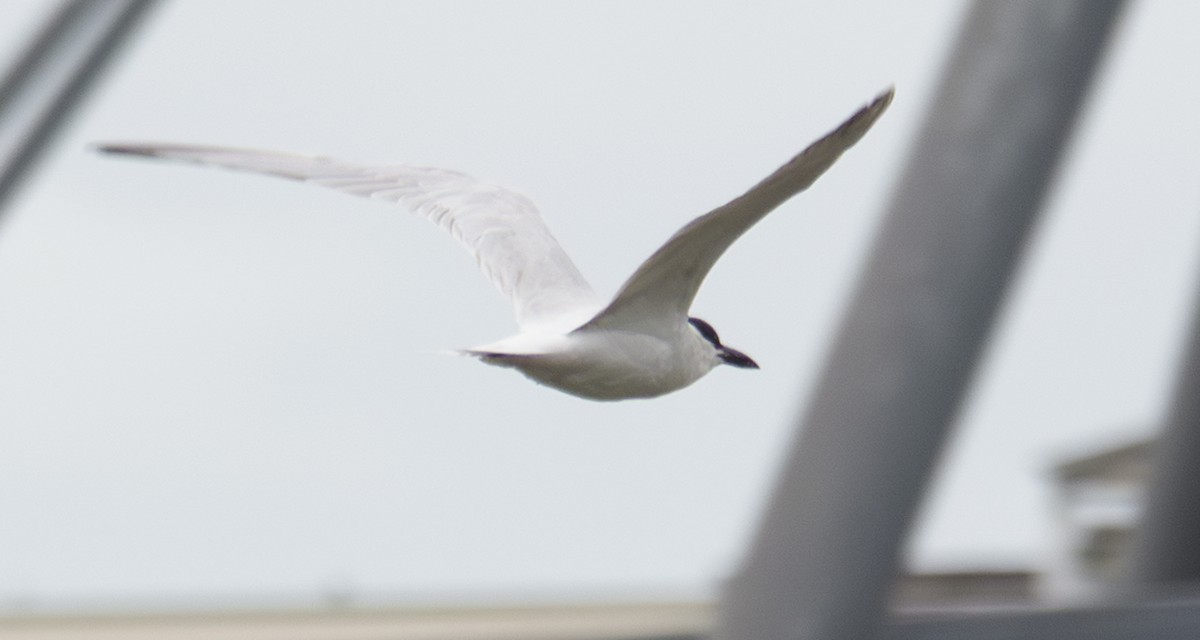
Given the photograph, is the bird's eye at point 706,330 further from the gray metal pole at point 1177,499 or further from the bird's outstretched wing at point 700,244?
the gray metal pole at point 1177,499

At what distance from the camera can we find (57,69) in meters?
3.04

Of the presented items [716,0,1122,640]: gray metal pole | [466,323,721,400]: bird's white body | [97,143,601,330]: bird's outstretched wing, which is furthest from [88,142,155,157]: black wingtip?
[716,0,1122,640]: gray metal pole

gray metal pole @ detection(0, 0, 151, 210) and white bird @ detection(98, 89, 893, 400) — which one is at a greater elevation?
gray metal pole @ detection(0, 0, 151, 210)

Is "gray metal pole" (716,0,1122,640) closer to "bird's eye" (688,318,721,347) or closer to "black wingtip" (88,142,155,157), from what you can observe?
"bird's eye" (688,318,721,347)

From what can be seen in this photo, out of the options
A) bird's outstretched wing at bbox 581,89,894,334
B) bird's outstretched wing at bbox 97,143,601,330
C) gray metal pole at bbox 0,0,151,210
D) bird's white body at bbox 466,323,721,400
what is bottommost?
bird's white body at bbox 466,323,721,400

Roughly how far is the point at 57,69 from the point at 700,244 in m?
1.55

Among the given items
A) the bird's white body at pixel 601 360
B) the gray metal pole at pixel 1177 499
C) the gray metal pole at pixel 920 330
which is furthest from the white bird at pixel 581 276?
the gray metal pole at pixel 1177 499

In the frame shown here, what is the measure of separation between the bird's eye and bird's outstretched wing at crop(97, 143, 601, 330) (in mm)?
144

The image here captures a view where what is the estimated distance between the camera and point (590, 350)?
6.29 ft

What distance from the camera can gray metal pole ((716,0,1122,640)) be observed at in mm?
3320

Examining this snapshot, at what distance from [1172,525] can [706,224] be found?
4.01 m

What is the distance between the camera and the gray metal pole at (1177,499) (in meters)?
5.42

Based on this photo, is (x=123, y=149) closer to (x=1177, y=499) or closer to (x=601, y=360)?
(x=601, y=360)

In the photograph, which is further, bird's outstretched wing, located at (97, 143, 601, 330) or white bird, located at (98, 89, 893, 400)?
bird's outstretched wing, located at (97, 143, 601, 330)
